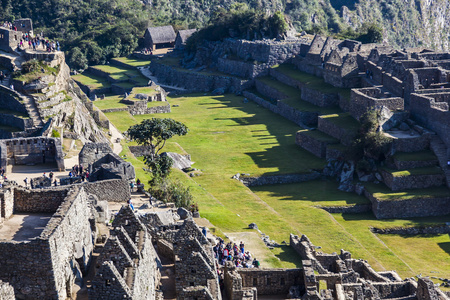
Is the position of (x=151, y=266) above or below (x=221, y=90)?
above

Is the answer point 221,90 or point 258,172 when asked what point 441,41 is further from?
point 258,172

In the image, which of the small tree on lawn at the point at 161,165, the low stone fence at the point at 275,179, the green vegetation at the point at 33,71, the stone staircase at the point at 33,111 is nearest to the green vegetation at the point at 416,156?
the low stone fence at the point at 275,179

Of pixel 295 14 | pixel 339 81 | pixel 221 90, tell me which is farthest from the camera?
pixel 295 14

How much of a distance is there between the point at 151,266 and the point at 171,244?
4.70 m

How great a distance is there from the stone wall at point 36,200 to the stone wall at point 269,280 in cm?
831

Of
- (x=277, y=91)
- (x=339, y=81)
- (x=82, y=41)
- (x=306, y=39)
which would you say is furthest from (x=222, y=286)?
(x=82, y=41)

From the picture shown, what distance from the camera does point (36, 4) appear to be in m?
134

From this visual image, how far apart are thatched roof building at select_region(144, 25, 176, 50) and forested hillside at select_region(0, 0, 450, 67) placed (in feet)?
7.51

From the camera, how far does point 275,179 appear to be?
62500 millimetres

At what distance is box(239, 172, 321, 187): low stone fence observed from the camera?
62191 millimetres

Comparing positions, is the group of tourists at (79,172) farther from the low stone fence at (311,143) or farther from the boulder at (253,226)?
the low stone fence at (311,143)

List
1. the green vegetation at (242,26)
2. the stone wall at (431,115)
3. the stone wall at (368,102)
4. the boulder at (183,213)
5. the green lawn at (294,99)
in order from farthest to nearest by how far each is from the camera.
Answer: the green vegetation at (242,26) < the green lawn at (294,99) < the stone wall at (368,102) < the stone wall at (431,115) < the boulder at (183,213)

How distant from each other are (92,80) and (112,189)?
7317 cm

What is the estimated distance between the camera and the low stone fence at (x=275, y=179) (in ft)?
204
